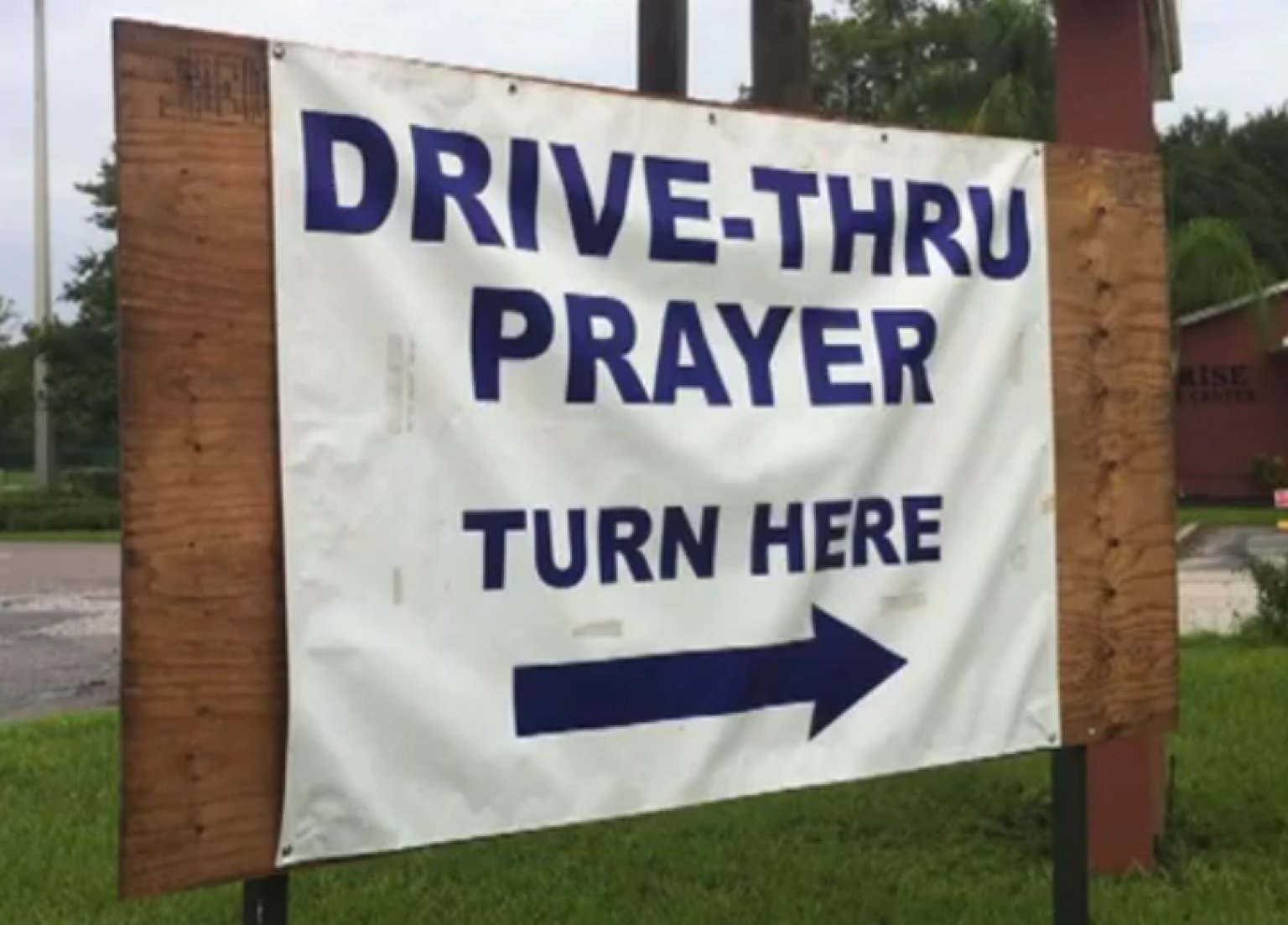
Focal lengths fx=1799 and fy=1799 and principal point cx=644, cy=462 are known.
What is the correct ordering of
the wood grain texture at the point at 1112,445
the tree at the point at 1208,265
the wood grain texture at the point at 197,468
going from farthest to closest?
the tree at the point at 1208,265 → the wood grain texture at the point at 1112,445 → the wood grain texture at the point at 197,468

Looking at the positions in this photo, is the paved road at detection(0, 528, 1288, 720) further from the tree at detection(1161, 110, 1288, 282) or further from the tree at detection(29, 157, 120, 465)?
the tree at detection(1161, 110, 1288, 282)

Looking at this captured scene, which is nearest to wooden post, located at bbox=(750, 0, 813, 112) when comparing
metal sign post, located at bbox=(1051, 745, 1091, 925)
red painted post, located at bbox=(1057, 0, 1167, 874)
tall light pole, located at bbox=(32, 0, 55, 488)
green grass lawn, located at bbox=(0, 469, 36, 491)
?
red painted post, located at bbox=(1057, 0, 1167, 874)

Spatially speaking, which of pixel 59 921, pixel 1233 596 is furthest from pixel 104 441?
pixel 59 921

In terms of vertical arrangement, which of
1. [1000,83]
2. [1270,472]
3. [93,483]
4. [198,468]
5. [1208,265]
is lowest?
[1270,472]

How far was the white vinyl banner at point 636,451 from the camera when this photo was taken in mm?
2912

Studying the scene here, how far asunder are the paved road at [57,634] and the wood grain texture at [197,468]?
Result: 7779 millimetres

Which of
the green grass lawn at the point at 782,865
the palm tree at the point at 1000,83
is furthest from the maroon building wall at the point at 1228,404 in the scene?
the green grass lawn at the point at 782,865

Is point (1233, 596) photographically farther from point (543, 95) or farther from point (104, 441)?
point (104, 441)

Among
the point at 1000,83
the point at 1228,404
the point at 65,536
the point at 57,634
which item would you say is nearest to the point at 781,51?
the point at 57,634

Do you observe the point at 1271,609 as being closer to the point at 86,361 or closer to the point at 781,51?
the point at 781,51

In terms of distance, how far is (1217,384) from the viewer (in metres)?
32.9

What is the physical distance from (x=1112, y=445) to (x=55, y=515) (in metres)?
32.0

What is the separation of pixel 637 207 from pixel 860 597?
35.7 inches

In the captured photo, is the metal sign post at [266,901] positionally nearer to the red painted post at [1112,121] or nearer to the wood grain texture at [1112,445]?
the wood grain texture at [1112,445]
